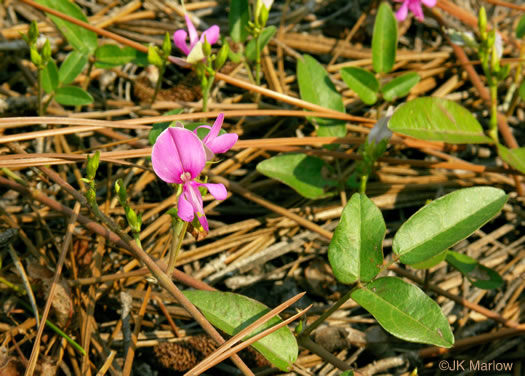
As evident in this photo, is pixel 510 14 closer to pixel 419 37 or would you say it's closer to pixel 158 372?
pixel 419 37

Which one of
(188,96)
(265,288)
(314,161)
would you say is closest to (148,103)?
(188,96)

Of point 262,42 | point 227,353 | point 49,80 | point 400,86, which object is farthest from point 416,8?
point 227,353

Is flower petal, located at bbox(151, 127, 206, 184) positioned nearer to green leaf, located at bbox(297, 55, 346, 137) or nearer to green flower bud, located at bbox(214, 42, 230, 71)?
green flower bud, located at bbox(214, 42, 230, 71)

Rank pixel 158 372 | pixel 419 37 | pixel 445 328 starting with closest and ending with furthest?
pixel 445 328 < pixel 158 372 < pixel 419 37

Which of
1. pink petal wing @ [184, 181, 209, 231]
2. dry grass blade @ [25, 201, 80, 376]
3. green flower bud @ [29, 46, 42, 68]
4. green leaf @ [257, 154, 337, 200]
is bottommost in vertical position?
dry grass blade @ [25, 201, 80, 376]

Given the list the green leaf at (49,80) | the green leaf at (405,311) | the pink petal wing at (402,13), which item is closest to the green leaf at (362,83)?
the pink petal wing at (402,13)

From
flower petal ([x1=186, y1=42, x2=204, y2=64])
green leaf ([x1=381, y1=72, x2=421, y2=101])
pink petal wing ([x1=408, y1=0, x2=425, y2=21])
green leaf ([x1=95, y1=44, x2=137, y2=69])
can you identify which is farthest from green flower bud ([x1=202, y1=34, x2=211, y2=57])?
pink petal wing ([x1=408, y1=0, x2=425, y2=21])
